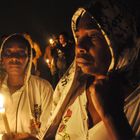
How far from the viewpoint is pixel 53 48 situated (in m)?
4.88

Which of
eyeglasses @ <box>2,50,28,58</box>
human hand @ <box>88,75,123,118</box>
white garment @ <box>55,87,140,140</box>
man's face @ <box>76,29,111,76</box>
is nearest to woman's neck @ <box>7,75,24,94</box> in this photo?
eyeglasses @ <box>2,50,28,58</box>

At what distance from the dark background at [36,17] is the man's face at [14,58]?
6.43 ft

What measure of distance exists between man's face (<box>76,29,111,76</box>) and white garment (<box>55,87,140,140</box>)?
0.18 meters

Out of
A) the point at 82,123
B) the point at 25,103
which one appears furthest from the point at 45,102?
the point at 82,123

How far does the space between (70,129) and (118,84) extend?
437 mm

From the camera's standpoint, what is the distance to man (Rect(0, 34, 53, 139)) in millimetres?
3746

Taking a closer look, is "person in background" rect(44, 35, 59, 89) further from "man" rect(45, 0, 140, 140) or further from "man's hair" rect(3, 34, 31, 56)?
"man" rect(45, 0, 140, 140)

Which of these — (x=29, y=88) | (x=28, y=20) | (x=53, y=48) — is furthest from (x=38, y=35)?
(x=29, y=88)

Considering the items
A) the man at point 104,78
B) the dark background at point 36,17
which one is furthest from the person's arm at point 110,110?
the dark background at point 36,17

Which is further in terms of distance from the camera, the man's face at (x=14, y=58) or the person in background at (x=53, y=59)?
the person in background at (x=53, y=59)

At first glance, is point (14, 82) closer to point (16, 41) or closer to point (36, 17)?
point (16, 41)

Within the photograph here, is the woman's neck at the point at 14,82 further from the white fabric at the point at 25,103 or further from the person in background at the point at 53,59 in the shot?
the person in background at the point at 53,59

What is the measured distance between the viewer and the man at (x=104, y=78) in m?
2.77

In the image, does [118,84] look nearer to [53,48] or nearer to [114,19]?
[114,19]
